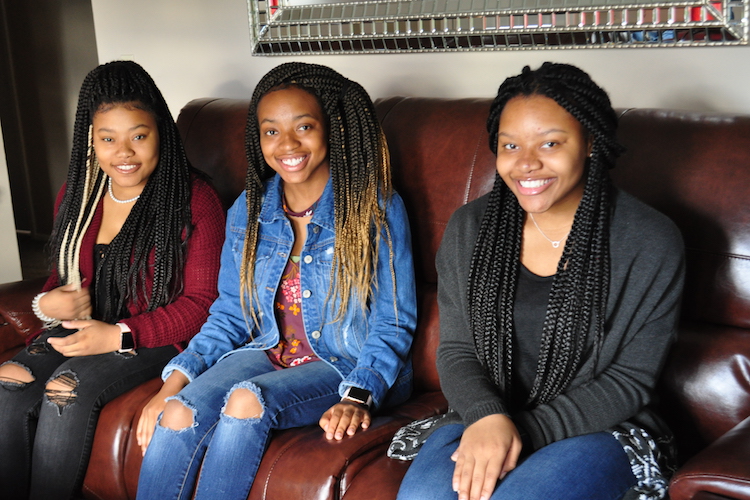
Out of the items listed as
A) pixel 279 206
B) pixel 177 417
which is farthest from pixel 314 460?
pixel 279 206

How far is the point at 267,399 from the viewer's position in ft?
Answer: 5.26

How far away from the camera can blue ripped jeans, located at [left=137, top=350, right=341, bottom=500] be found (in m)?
1.55

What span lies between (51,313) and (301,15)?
124 cm

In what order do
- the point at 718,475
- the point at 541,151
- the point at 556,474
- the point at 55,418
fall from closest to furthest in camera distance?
1. the point at 718,475
2. the point at 556,474
3. the point at 541,151
4. the point at 55,418

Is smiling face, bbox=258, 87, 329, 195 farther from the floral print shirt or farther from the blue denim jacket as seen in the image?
the floral print shirt

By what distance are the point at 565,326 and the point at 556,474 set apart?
0.93 feet

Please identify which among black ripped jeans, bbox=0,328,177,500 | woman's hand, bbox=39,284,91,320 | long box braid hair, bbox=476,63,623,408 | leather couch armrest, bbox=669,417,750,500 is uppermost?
long box braid hair, bbox=476,63,623,408

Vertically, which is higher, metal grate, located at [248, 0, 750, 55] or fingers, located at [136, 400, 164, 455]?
metal grate, located at [248, 0, 750, 55]

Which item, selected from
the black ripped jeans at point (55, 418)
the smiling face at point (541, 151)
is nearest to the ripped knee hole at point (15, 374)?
the black ripped jeans at point (55, 418)

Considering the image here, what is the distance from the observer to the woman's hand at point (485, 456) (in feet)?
4.26

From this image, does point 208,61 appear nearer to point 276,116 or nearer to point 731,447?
point 276,116

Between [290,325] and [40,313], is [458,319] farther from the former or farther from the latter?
[40,313]

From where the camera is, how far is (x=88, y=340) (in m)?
1.89

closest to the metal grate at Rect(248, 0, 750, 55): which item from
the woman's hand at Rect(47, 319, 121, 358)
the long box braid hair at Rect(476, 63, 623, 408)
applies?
the long box braid hair at Rect(476, 63, 623, 408)
